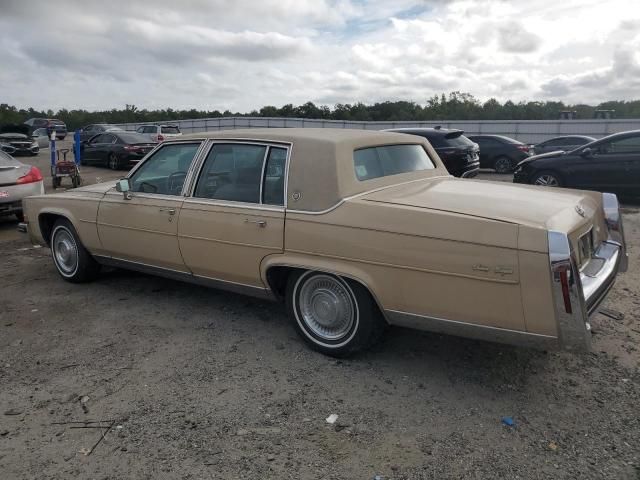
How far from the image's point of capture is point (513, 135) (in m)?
31.5

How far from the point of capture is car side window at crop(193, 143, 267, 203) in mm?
4031

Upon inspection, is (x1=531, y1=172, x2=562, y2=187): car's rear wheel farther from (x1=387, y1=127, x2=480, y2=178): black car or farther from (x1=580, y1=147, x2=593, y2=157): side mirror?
(x1=387, y1=127, x2=480, y2=178): black car

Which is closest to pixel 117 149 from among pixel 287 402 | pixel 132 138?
pixel 132 138

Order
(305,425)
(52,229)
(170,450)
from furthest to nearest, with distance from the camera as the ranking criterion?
(52,229) → (305,425) → (170,450)

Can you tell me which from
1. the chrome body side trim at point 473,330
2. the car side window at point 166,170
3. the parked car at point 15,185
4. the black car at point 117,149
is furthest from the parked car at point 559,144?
the chrome body side trim at point 473,330

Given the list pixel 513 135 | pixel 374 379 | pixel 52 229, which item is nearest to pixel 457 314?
pixel 374 379

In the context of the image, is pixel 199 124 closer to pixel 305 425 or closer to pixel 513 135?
pixel 513 135

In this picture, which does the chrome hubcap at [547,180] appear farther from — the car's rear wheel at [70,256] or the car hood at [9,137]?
the car hood at [9,137]

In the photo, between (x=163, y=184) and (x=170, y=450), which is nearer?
(x=170, y=450)

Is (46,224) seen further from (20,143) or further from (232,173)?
(20,143)

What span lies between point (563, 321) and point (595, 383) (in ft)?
2.93

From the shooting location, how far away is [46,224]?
579 centimetres

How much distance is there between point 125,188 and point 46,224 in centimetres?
166

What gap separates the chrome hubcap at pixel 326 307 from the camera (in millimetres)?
3656
